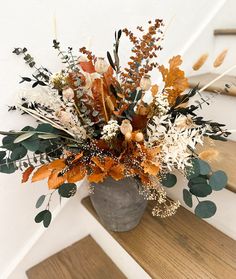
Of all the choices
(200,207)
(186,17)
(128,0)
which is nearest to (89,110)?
(200,207)

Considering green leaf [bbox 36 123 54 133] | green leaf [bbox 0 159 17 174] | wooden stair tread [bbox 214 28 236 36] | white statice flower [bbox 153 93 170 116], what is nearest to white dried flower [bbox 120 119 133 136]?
white statice flower [bbox 153 93 170 116]

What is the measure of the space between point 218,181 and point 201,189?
5cm

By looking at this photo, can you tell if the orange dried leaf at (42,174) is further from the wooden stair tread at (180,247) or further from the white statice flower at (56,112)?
the wooden stair tread at (180,247)

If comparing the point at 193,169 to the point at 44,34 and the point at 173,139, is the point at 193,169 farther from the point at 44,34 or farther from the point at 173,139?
the point at 44,34

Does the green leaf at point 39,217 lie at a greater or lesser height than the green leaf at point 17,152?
lesser

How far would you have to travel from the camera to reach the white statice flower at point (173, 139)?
62 cm

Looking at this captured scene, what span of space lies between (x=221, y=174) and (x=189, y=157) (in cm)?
10

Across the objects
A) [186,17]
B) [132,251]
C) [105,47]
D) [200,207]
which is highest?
[186,17]

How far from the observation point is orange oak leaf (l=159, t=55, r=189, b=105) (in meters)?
0.68

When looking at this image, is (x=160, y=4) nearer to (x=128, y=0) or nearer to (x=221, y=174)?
(x=128, y=0)

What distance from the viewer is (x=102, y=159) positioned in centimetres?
67

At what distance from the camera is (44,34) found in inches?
33.5


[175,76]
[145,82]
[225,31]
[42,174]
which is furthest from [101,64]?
[225,31]

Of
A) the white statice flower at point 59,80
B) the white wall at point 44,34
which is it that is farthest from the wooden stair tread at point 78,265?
the white statice flower at point 59,80
